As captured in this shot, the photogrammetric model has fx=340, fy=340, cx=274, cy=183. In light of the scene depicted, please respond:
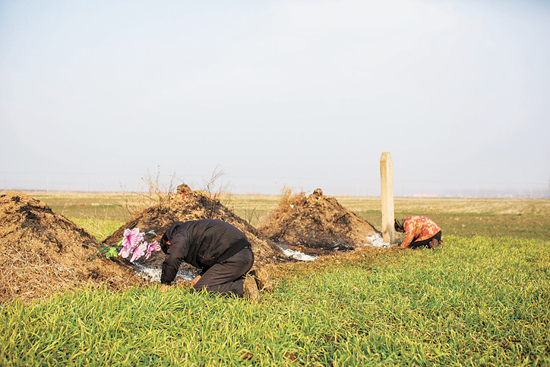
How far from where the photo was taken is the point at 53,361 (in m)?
2.61

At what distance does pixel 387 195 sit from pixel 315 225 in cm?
241

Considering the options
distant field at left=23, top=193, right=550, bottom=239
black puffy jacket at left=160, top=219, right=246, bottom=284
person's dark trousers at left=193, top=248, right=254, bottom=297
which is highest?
black puffy jacket at left=160, top=219, right=246, bottom=284

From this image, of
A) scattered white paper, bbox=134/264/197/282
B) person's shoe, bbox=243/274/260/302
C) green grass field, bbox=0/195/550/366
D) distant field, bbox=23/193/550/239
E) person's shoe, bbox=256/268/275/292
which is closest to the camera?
green grass field, bbox=0/195/550/366

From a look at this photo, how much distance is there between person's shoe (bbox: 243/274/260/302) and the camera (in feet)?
13.8

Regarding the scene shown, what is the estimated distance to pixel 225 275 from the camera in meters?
4.26

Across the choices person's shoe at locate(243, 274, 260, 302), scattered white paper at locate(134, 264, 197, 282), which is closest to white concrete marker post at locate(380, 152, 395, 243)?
scattered white paper at locate(134, 264, 197, 282)

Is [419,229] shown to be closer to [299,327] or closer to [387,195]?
[387,195]

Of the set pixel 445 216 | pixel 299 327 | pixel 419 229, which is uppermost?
pixel 419 229

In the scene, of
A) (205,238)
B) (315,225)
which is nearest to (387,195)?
(315,225)

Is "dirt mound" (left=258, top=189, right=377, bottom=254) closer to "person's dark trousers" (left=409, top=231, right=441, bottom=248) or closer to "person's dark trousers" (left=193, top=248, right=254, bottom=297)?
"person's dark trousers" (left=409, top=231, right=441, bottom=248)

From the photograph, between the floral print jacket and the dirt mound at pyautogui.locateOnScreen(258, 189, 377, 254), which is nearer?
the floral print jacket

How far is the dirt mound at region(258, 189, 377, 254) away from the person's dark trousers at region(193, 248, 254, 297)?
5255mm

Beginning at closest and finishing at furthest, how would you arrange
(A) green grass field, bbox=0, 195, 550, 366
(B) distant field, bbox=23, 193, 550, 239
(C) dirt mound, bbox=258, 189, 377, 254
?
1. (A) green grass field, bbox=0, 195, 550, 366
2. (C) dirt mound, bbox=258, 189, 377, 254
3. (B) distant field, bbox=23, 193, 550, 239

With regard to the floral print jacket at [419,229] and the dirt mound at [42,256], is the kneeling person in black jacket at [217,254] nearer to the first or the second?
the dirt mound at [42,256]
